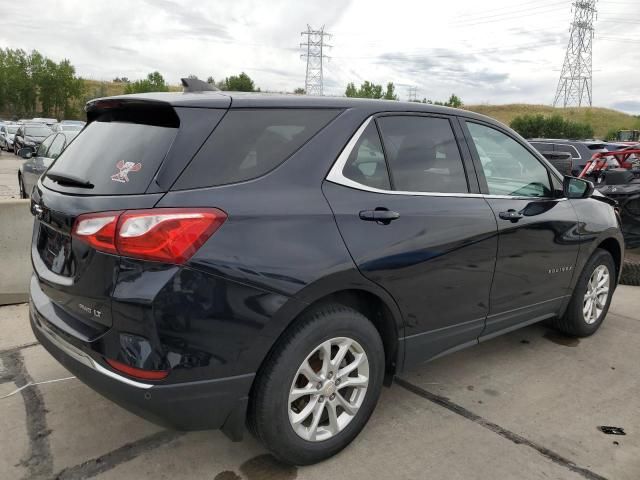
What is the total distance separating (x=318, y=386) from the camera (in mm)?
2467

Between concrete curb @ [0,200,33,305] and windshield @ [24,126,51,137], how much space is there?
22.8 meters

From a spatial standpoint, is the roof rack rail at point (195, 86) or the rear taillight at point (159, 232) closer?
the rear taillight at point (159, 232)

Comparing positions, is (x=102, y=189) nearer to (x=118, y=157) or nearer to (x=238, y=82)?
(x=118, y=157)

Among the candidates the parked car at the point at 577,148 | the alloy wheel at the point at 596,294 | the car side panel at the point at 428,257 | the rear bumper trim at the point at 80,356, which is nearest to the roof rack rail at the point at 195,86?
the car side panel at the point at 428,257

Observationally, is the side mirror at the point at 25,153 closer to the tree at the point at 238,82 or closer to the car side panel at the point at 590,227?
the car side panel at the point at 590,227

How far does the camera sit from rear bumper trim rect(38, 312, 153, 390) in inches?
81.3

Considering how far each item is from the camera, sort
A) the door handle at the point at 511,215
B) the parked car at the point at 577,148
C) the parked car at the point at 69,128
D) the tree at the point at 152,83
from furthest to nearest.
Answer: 1. the tree at the point at 152,83
2. the parked car at the point at 577,148
3. the parked car at the point at 69,128
4. the door handle at the point at 511,215

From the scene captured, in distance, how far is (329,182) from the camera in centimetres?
245

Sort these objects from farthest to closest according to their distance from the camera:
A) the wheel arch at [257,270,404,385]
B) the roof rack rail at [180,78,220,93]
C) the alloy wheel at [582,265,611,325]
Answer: the alloy wheel at [582,265,611,325]
the roof rack rail at [180,78,220,93]
the wheel arch at [257,270,404,385]

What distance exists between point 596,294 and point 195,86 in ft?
11.8

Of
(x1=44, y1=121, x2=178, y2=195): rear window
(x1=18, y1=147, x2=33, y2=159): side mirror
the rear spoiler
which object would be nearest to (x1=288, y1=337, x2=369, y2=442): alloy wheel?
(x1=44, y1=121, x2=178, y2=195): rear window

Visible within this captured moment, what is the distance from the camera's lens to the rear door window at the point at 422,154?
2.79m

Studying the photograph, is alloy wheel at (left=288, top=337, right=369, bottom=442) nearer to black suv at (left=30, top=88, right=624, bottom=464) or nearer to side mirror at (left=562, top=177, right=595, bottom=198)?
black suv at (left=30, top=88, right=624, bottom=464)

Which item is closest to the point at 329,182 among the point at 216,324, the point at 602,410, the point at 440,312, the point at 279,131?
the point at 279,131
